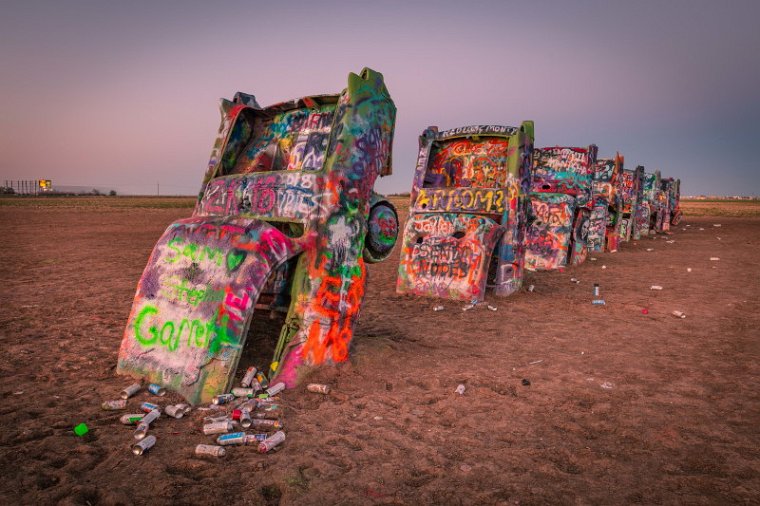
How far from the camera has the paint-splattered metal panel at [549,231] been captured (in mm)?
12805

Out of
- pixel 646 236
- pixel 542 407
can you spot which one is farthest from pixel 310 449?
pixel 646 236

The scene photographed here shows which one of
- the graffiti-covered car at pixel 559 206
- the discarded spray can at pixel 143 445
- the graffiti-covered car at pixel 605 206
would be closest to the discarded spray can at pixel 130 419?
the discarded spray can at pixel 143 445

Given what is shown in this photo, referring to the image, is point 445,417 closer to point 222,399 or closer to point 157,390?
point 222,399

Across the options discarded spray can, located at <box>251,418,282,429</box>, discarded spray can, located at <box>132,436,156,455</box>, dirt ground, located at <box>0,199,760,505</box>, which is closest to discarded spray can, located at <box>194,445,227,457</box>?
dirt ground, located at <box>0,199,760,505</box>

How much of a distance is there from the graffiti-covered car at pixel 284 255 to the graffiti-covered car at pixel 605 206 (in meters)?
14.0

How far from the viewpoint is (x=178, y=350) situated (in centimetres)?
402

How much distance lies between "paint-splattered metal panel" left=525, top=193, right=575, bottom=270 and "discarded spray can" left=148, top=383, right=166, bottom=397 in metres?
10.9

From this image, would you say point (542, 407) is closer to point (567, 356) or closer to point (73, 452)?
point (567, 356)

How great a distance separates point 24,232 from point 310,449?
21235 millimetres

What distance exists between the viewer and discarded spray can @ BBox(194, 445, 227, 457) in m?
3.09

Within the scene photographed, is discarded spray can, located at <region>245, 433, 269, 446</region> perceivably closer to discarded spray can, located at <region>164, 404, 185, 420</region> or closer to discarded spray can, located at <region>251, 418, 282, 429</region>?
discarded spray can, located at <region>251, 418, 282, 429</region>

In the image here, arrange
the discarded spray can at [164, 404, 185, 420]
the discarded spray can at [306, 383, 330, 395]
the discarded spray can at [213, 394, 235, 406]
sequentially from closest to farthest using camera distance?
1. the discarded spray can at [164, 404, 185, 420]
2. the discarded spray can at [213, 394, 235, 406]
3. the discarded spray can at [306, 383, 330, 395]

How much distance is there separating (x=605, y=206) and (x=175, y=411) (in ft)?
54.9

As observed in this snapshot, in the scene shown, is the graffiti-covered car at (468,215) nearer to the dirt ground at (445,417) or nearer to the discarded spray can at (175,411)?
the dirt ground at (445,417)
